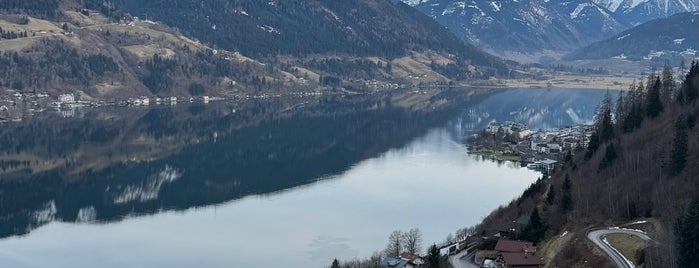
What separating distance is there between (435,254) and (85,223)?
24.6m

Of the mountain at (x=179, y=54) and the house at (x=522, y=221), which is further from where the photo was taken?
the mountain at (x=179, y=54)

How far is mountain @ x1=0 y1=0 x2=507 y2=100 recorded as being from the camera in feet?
400

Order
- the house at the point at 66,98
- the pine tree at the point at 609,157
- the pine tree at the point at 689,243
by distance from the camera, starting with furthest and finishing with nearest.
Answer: the house at the point at 66,98 → the pine tree at the point at 609,157 → the pine tree at the point at 689,243

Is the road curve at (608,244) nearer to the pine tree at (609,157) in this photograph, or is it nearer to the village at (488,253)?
the village at (488,253)

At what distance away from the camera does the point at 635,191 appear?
33500mm

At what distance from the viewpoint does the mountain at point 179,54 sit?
4803 inches

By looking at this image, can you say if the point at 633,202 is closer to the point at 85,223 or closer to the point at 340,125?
the point at 85,223

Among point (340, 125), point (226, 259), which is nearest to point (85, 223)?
point (226, 259)

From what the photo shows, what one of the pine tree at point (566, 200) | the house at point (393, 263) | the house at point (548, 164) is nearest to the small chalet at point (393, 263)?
the house at point (393, 263)

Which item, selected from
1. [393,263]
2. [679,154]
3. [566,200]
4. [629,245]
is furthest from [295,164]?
[629,245]

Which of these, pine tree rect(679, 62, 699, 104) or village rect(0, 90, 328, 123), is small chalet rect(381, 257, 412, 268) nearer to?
pine tree rect(679, 62, 699, 104)

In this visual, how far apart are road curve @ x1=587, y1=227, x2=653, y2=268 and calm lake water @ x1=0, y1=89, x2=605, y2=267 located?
12408 millimetres

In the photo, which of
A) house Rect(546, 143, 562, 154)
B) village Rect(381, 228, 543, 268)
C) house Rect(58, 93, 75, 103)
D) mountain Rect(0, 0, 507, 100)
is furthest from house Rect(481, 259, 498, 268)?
mountain Rect(0, 0, 507, 100)

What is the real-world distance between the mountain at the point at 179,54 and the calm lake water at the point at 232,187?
67.6ft
